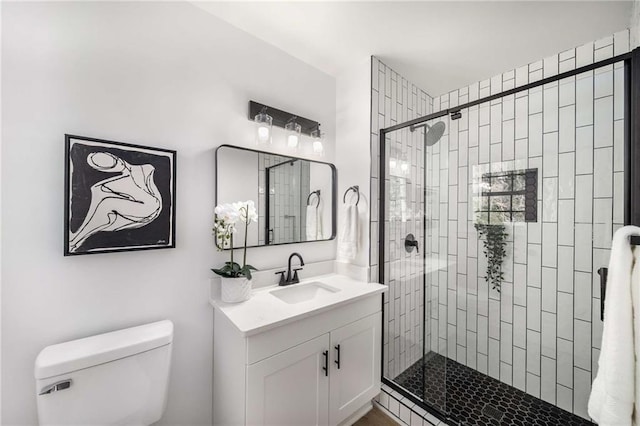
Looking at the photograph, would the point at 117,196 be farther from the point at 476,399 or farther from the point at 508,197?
the point at 476,399

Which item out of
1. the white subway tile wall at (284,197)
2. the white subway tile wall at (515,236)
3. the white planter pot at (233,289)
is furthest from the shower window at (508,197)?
the white planter pot at (233,289)

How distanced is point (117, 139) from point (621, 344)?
2067 millimetres

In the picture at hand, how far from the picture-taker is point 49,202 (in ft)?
3.39

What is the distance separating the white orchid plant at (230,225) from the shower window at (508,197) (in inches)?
67.2

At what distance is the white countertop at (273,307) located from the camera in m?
1.13

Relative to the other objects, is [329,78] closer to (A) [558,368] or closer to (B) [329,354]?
(B) [329,354]

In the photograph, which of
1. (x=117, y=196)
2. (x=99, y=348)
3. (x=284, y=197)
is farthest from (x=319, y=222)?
(x=99, y=348)

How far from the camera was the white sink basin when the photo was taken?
1.63 m

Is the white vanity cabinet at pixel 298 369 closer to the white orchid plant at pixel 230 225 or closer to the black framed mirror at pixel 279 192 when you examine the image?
the white orchid plant at pixel 230 225

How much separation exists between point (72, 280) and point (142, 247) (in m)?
0.28

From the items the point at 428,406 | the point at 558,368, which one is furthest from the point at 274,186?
the point at 558,368

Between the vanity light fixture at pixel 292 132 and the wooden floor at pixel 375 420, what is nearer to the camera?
the wooden floor at pixel 375 420

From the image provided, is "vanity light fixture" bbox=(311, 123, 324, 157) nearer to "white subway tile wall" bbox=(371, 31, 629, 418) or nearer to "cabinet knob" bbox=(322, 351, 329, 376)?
"white subway tile wall" bbox=(371, 31, 629, 418)

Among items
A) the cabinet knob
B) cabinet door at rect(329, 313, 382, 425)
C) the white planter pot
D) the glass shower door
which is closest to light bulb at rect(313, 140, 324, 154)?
the glass shower door
